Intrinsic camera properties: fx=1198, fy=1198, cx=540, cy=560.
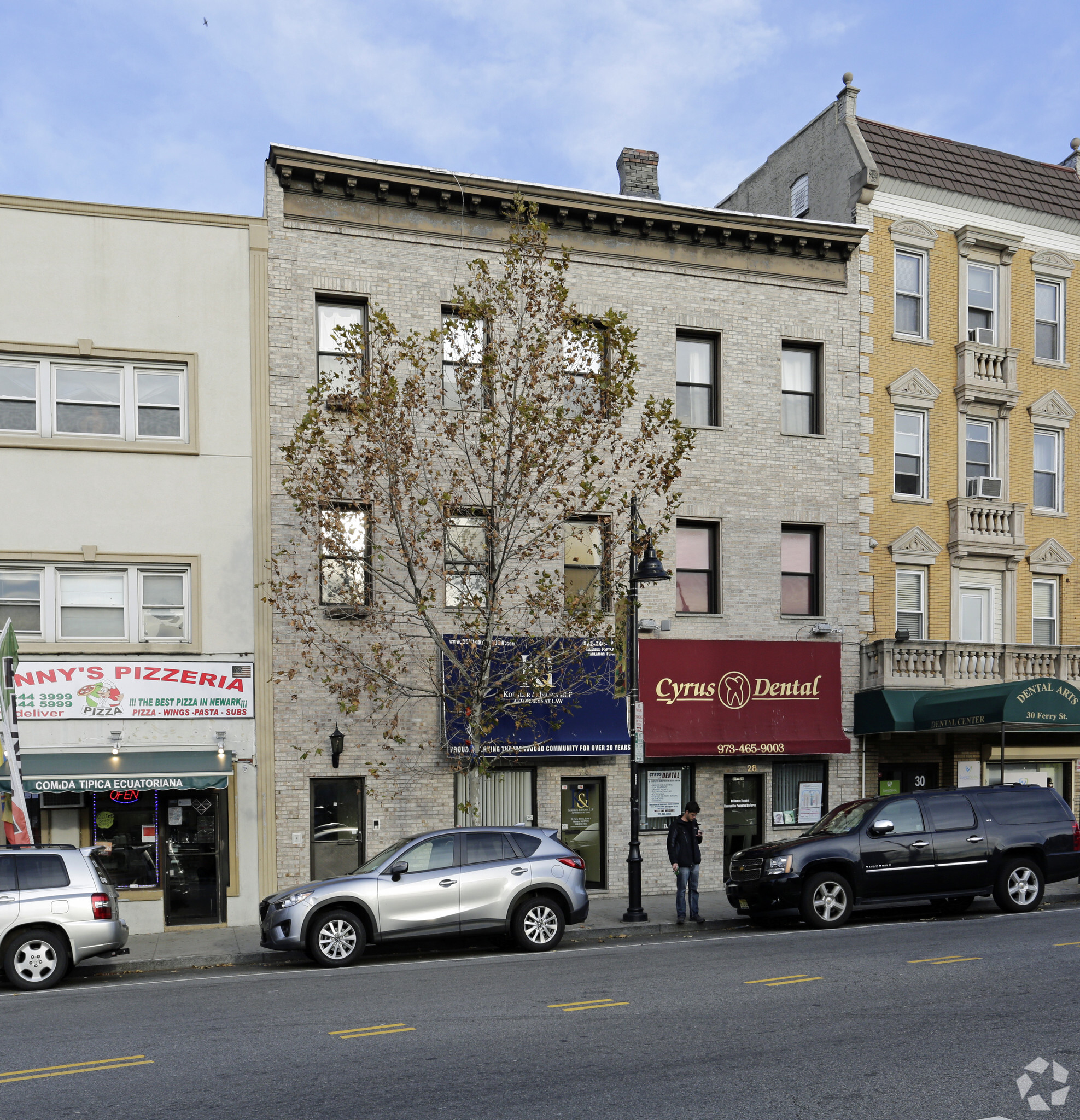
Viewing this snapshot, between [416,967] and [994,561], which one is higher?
[994,561]

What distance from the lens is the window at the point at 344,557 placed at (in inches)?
687

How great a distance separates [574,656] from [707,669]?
4168 mm

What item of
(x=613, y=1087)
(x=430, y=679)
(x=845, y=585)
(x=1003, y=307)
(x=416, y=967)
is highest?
(x=1003, y=307)

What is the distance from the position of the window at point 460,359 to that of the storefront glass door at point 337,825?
6446 millimetres

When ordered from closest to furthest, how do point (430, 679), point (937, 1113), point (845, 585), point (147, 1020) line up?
1. point (937, 1113)
2. point (147, 1020)
3. point (430, 679)
4. point (845, 585)

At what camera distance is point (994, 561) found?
23781 mm

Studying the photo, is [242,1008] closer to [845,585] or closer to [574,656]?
[574,656]

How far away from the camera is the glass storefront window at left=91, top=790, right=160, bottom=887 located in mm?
18094

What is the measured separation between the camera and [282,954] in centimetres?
1556

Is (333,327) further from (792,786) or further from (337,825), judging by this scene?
(792,786)

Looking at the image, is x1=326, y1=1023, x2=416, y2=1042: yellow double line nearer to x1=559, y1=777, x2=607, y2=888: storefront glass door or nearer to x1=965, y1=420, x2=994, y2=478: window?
x1=559, y1=777, x2=607, y2=888: storefront glass door

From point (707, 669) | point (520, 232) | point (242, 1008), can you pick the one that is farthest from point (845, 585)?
point (242, 1008)

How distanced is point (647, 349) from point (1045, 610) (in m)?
10.1

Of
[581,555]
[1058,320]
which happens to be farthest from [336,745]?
[1058,320]
